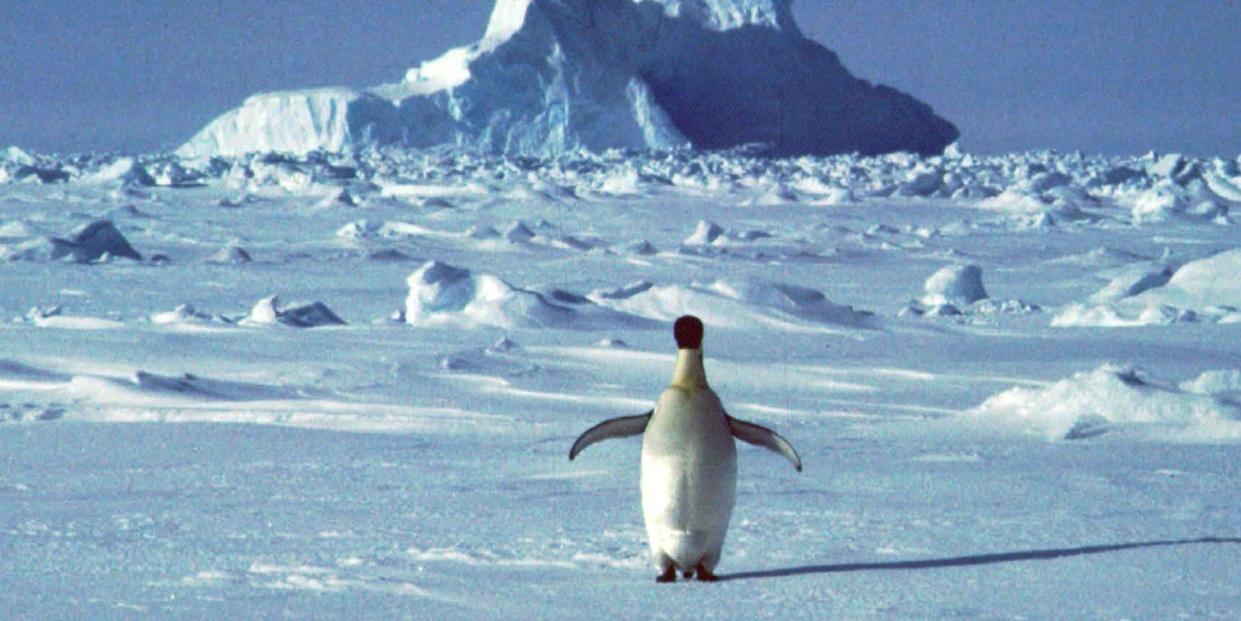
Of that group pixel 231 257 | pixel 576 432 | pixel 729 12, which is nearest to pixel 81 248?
pixel 231 257

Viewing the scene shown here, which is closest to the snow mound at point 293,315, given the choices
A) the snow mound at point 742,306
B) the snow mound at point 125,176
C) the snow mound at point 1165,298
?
the snow mound at point 742,306

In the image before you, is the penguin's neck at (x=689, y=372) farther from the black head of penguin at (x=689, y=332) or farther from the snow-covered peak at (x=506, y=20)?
the snow-covered peak at (x=506, y=20)

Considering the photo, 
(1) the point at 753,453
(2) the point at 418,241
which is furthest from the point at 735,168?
(1) the point at 753,453

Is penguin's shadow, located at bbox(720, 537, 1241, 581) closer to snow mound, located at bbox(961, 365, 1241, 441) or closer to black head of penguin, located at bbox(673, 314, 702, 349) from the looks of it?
black head of penguin, located at bbox(673, 314, 702, 349)

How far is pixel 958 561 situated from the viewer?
2.63 m

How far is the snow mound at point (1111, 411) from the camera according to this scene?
4355 mm

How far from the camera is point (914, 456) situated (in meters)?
4.00

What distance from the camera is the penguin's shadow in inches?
100

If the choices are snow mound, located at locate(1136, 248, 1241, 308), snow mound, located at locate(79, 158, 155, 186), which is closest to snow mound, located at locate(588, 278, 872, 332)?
snow mound, located at locate(1136, 248, 1241, 308)

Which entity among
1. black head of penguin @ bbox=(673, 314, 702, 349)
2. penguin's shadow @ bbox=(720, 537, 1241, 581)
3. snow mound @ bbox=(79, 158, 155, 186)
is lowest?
snow mound @ bbox=(79, 158, 155, 186)

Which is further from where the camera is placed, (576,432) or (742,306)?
(742,306)

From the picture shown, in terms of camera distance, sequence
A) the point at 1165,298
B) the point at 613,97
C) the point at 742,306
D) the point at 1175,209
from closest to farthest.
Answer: the point at 742,306, the point at 1165,298, the point at 1175,209, the point at 613,97

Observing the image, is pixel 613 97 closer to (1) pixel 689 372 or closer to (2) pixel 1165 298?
(2) pixel 1165 298

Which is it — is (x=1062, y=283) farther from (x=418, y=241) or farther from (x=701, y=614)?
(x=701, y=614)
